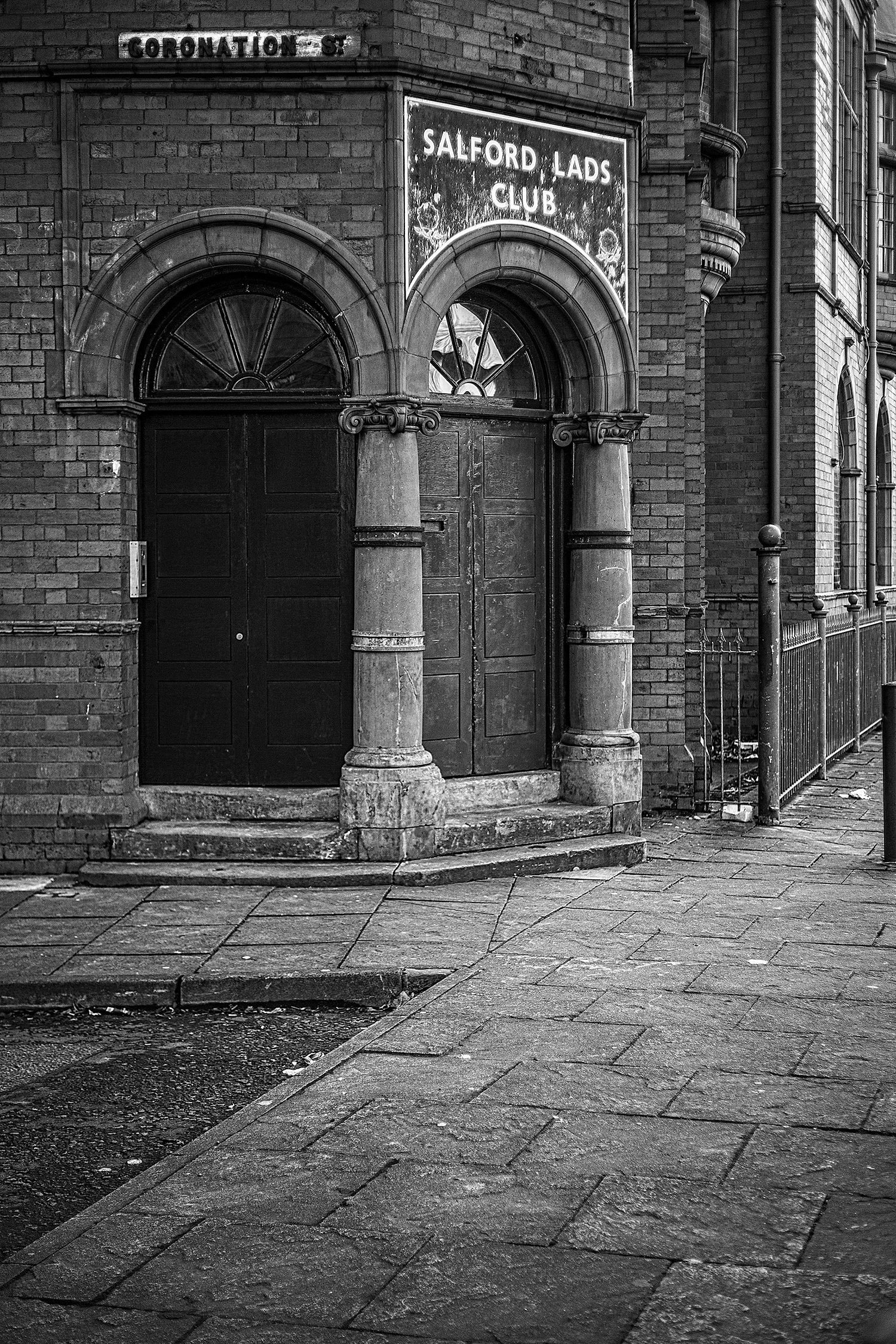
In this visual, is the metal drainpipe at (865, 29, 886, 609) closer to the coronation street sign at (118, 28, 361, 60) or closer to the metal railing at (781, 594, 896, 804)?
the metal railing at (781, 594, 896, 804)

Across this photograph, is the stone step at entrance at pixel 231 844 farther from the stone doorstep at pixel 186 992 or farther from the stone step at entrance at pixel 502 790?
the stone doorstep at pixel 186 992

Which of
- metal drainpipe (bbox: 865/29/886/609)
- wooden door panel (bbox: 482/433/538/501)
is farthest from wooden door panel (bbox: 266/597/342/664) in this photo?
metal drainpipe (bbox: 865/29/886/609)

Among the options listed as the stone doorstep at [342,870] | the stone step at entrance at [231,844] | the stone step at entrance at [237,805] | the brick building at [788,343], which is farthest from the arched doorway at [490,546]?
the brick building at [788,343]

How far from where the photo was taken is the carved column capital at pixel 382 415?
30.6ft

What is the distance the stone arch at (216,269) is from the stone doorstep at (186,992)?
3.85m

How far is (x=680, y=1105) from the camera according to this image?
5.28 meters

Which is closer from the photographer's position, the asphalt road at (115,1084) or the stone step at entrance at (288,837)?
the asphalt road at (115,1084)

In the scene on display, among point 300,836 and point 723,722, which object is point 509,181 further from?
point 723,722

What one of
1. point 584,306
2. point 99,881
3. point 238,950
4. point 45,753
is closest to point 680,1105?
point 238,950

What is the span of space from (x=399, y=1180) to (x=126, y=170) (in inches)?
261

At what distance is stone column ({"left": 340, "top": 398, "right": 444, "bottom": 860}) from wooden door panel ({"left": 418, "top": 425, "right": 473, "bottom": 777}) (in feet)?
1.95

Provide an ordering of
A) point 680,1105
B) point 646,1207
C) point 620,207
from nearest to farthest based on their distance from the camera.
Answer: point 646,1207 < point 680,1105 < point 620,207

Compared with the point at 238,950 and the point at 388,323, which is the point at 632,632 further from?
the point at 238,950

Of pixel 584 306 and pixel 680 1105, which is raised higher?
pixel 584 306
